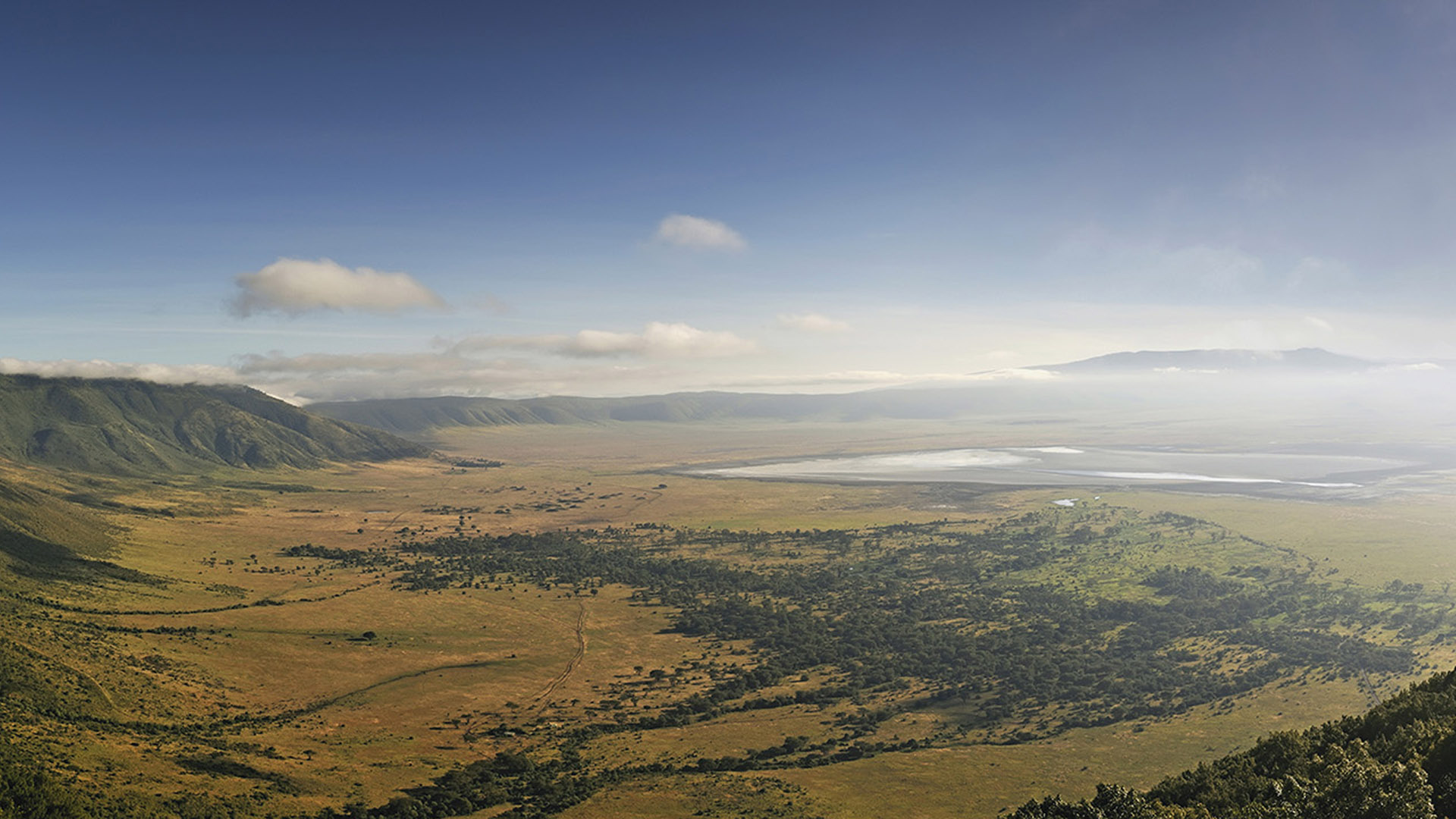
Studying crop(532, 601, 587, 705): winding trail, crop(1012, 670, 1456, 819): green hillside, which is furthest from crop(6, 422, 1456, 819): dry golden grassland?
crop(1012, 670, 1456, 819): green hillside

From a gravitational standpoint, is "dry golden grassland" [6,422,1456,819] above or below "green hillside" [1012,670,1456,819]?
below

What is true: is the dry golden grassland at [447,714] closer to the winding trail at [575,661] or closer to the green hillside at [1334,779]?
the winding trail at [575,661]

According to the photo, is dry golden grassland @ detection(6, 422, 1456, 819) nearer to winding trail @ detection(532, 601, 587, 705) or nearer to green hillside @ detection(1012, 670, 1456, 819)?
winding trail @ detection(532, 601, 587, 705)

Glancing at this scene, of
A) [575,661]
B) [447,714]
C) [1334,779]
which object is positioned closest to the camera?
[1334,779]

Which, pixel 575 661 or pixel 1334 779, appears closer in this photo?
pixel 1334 779

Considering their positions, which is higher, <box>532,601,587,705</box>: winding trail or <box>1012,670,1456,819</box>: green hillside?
<box>1012,670,1456,819</box>: green hillside

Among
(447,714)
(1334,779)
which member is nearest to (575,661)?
(447,714)

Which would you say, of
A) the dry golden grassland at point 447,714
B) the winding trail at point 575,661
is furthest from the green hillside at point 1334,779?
the winding trail at point 575,661

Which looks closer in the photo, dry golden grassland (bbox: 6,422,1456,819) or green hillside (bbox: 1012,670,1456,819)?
green hillside (bbox: 1012,670,1456,819)

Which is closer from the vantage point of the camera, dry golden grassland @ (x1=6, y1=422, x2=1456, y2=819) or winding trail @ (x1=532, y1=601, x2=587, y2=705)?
dry golden grassland @ (x1=6, y1=422, x2=1456, y2=819)

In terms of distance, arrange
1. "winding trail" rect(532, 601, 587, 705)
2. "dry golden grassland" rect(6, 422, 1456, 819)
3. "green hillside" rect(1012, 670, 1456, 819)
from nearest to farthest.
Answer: "green hillside" rect(1012, 670, 1456, 819) → "dry golden grassland" rect(6, 422, 1456, 819) → "winding trail" rect(532, 601, 587, 705)

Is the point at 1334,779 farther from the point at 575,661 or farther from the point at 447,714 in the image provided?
the point at 575,661

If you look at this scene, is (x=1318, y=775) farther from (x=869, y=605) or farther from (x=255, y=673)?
(x=255, y=673)

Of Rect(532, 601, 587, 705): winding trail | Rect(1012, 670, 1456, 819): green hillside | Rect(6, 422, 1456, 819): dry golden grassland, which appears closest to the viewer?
Rect(1012, 670, 1456, 819): green hillside
